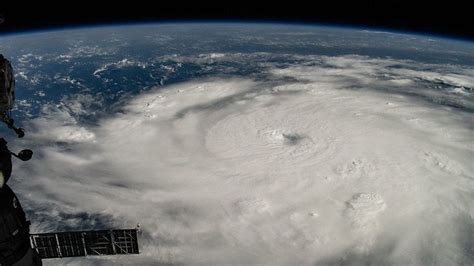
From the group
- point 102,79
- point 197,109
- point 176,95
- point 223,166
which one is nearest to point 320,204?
point 223,166

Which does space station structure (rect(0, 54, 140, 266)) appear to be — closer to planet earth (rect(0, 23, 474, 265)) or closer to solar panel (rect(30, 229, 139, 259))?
solar panel (rect(30, 229, 139, 259))

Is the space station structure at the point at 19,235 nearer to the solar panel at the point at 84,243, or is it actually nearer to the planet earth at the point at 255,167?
the solar panel at the point at 84,243

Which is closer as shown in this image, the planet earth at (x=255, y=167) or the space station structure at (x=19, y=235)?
the space station structure at (x=19, y=235)

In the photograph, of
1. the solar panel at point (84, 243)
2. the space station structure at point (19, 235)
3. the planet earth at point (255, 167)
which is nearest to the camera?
the space station structure at point (19, 235)

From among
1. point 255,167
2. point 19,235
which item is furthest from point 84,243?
point 255,167

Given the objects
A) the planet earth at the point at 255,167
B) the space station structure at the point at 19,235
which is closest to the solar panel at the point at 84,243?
the space station structure at the point at 19,235

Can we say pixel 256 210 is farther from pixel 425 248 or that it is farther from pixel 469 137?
pixel 469 137

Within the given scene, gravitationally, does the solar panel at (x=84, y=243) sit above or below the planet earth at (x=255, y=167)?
above

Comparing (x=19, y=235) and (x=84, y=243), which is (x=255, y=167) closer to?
(x=84, y=243)
